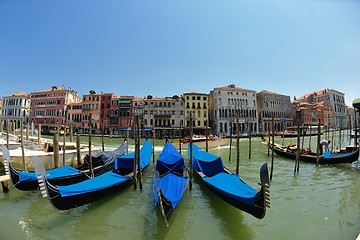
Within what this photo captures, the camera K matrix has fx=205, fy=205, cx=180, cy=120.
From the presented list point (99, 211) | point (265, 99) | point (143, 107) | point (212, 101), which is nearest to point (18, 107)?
point (143, 107)

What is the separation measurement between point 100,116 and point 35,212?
3401cm

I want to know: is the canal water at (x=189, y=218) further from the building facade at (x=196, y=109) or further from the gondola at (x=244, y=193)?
the building facade at (x=196, y=109)

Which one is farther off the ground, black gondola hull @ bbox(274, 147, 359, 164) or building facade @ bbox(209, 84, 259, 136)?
building facade @ bbox(209, 84, 259, 136)

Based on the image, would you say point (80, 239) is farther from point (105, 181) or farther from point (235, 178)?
point (235, 178)

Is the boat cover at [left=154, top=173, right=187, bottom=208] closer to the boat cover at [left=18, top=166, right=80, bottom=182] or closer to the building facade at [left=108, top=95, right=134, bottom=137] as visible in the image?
the boat cover at [left=18, top=166, right=80, bottom=182]

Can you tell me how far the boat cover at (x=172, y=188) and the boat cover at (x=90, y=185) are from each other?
4.77 feet

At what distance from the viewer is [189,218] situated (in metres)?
5.10

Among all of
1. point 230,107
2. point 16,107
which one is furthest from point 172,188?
point 16,107

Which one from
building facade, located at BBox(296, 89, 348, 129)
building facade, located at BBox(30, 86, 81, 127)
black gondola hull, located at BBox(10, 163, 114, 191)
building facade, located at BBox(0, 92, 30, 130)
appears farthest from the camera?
building facade, located at BBox(296, 89, 348, 129)

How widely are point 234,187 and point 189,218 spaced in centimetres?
136

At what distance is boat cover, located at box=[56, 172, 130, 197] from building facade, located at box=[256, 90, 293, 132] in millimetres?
40169

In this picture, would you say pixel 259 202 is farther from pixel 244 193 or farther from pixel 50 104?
pixel 50 104

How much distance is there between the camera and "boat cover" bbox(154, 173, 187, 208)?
475cm

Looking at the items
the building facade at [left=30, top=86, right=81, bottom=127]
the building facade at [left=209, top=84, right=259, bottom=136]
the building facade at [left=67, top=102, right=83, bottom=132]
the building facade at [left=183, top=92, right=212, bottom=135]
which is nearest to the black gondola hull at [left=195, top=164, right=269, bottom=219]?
the building facade at [left=183, top=92, right=212, bottom=135]
